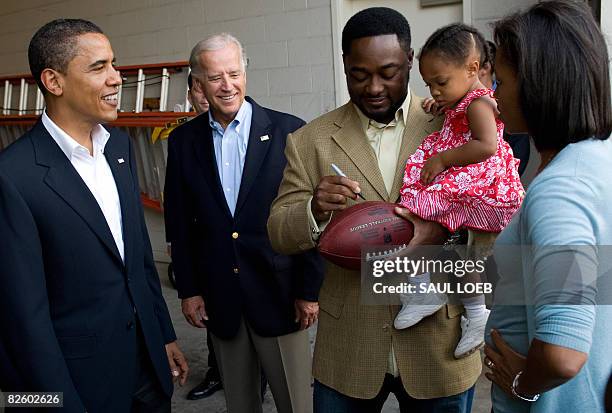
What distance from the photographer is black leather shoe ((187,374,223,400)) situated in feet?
12.2

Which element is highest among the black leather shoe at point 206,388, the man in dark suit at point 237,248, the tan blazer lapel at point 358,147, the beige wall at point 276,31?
the beige wall at point 276,31

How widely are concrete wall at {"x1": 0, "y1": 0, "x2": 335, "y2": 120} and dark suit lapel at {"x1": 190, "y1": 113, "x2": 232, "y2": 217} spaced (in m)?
2.41

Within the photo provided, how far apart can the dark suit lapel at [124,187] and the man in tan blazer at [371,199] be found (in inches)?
19.2

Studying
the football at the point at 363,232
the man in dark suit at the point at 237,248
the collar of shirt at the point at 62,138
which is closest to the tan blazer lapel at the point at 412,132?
the football at the point at 363,232

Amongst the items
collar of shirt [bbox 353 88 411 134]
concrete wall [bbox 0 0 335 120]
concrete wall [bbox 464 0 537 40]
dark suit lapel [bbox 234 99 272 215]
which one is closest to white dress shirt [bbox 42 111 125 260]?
dark suit lapel [bbox 234 99 272 215]

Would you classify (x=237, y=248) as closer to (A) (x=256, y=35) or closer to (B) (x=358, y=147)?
(B) (x=358, y=147)

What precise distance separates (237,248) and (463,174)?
1.11m

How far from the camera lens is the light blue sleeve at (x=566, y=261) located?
109 centimetres

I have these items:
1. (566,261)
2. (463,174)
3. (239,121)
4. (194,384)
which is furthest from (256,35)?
(566,261)

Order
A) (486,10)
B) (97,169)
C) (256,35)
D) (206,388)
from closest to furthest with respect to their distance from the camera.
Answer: (97,169), (206,388), (486,10), (256,35)

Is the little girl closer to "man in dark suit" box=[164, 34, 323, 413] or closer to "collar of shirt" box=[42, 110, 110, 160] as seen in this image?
"man in dark suit" box=[164, 34, 323, 413]

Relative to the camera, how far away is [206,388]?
3.75 m

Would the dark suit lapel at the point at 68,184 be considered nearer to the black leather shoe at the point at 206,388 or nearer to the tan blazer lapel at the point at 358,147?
the tan blazer lapel at the point at 358,147

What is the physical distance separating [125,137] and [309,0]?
3130 mm
